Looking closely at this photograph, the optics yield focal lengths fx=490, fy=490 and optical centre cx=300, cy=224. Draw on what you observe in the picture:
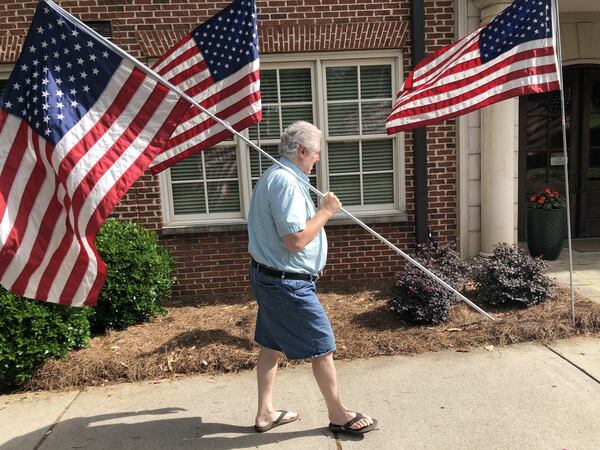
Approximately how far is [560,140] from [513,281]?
381cm

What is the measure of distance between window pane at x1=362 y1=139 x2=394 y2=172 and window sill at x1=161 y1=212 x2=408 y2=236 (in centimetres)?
59

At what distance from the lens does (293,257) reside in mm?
2623

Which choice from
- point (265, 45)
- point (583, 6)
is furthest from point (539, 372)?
point (583, 6)

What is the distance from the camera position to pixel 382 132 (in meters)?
5.79

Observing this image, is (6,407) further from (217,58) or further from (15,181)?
(217,58)

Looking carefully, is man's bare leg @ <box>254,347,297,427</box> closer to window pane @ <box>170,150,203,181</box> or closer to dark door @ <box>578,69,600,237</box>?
window pane @ <box>170,150,203,181</box>

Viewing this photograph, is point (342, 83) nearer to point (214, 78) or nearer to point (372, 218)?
point (372, 218)

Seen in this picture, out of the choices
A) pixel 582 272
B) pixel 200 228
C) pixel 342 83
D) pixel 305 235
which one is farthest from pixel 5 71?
pixel 582 272

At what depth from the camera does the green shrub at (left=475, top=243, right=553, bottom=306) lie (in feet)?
15.0

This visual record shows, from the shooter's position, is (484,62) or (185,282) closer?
(484,62)

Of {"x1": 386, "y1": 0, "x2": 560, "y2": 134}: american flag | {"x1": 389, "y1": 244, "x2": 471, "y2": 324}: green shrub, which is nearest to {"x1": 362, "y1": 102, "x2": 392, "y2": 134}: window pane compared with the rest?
{"x1": 386, "y1": 0, "x2": 560, "y2": 134}: american flag

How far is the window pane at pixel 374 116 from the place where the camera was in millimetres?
5734

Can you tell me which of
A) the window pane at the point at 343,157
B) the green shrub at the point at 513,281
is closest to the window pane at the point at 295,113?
the window pane at the point at 343,157

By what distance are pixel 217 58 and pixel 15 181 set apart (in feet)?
5.29
